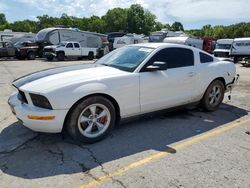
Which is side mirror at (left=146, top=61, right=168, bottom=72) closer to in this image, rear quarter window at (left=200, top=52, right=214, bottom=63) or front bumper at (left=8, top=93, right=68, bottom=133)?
rear quarter window at (left=200, top=52, right=214, bottom=63)

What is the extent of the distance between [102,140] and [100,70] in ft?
3.80

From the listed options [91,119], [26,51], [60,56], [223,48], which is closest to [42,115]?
[91,119]

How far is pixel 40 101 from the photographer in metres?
4.05

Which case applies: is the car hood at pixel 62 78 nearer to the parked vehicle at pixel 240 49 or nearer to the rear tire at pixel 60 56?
the rear tire at pixel 60 56

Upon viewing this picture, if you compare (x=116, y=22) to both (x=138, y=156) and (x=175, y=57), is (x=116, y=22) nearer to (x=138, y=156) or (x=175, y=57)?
(x=175, y=57)

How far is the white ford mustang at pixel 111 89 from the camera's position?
4039mm

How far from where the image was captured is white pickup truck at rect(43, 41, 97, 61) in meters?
23.9

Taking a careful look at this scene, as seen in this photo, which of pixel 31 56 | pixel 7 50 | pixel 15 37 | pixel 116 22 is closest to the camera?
pixel 7 50

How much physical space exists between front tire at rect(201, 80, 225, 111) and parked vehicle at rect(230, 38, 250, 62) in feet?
60.0

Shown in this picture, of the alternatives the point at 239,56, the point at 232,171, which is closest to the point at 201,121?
the point at 232,171

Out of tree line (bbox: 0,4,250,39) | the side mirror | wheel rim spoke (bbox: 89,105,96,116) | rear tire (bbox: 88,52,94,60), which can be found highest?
Result: tree line (bbox: 0,4,250,39)

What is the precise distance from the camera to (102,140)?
450 cm

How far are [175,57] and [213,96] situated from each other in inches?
58.3

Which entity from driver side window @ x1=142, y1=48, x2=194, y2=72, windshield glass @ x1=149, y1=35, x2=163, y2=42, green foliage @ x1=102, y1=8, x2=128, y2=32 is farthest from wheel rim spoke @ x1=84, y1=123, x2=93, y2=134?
green foliage @ x1=102, y1=8, x2=128, y2=32
